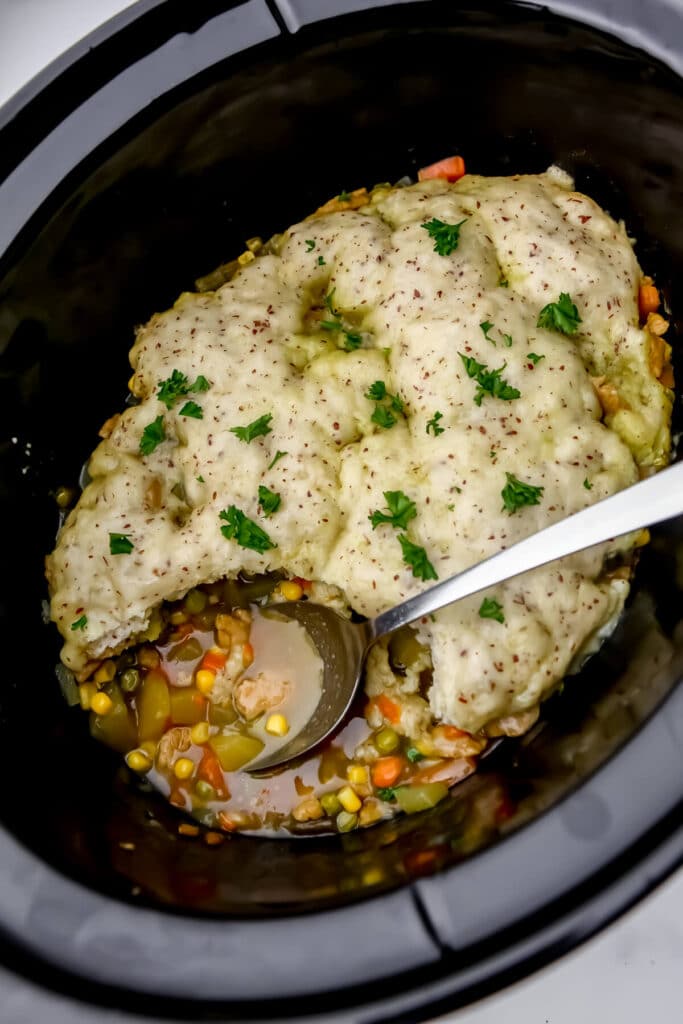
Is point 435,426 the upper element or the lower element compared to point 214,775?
upper

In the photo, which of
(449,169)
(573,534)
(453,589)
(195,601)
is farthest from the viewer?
(449,169)

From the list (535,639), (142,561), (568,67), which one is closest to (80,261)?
(142,561)

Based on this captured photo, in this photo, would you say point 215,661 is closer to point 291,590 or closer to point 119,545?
point 291,590

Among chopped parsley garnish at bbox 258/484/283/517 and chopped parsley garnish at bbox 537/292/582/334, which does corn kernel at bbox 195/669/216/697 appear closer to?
chopped parsley garnish at bbox 258/484/283/517

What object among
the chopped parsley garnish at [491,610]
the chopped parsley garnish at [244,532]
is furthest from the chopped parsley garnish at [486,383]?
the chopped parsley garnish at [244,532]

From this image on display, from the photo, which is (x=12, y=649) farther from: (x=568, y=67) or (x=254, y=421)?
(x=568, y=67)

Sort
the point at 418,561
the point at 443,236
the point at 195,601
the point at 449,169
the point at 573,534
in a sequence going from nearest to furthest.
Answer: the point at 573,534, the point at 418,561, the point at 443,236, the point at 195,601, the point at 449,169

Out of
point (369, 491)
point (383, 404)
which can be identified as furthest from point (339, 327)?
point (369, 491)
